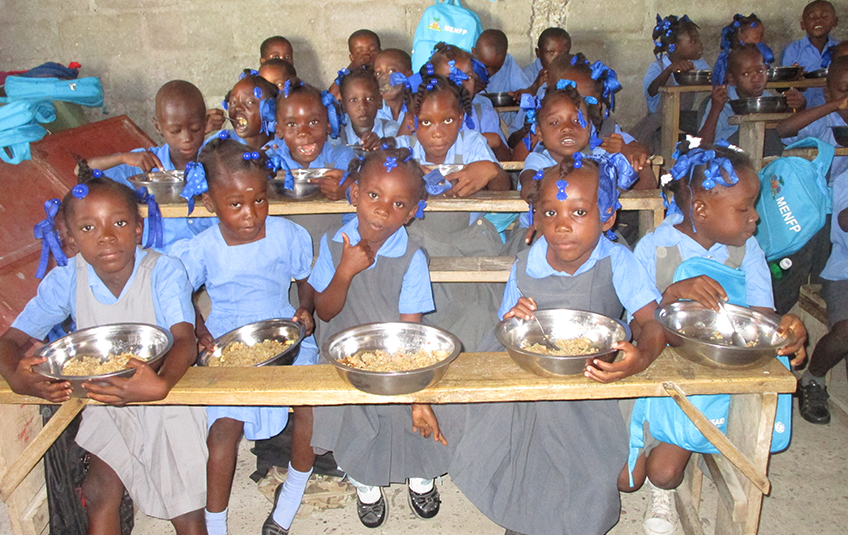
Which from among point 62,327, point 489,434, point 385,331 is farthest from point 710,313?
point 62,327

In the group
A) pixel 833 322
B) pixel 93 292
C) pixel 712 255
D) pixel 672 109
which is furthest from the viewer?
pixel 672 109

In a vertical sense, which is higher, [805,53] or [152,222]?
[805,53]

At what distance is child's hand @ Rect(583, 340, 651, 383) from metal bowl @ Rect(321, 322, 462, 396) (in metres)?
0.37

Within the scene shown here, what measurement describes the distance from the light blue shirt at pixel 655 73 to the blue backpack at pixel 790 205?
2.78m

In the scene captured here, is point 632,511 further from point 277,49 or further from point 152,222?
point 277,49

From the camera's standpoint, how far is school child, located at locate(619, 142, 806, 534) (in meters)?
2.17

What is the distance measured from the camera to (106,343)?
1996 millimetres

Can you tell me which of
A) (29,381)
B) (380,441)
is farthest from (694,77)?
(29,381)

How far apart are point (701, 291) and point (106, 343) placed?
1.93m

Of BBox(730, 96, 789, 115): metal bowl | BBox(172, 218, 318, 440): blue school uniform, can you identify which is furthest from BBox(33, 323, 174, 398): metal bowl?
BBox(730, 96, 789, 115): metal bowl

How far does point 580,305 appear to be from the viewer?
7.31ft

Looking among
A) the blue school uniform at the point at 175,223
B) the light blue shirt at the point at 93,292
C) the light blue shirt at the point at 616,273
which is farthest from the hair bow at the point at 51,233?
the light blue shirt at the point at 616,273

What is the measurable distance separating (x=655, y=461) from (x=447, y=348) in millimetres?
931

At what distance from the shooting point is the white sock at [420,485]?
97.8 inches
